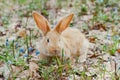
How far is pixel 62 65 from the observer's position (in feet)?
16.9

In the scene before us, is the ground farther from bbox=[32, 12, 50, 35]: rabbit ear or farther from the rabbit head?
bbox=[32, 12, 50, 35]: rabbit ear

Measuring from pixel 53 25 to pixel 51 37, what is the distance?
6.52 feet

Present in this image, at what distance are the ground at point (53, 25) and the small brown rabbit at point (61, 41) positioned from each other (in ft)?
0.41

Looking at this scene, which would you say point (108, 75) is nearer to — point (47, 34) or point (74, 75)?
point (74, 75)

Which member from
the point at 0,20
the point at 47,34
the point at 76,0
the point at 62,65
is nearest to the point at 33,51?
the point at 47,34

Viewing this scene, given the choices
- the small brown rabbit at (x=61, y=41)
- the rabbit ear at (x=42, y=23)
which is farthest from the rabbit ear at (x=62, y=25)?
the rabbit ear at (x=42, y=23)

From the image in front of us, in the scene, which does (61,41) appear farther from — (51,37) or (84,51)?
(84,51)

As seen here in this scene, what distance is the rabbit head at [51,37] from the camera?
560 centimetres

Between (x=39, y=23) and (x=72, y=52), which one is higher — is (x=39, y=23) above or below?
above

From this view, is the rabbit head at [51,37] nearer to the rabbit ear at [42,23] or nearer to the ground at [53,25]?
the rabbit ear at [42,23]

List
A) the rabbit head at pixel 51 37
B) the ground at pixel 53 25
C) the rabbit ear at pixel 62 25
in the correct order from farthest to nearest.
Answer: the rabbit ear at pixel 62 25
the rabbit head at pixel 51 37
the ground at pixel 53 25

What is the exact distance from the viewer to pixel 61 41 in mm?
5836

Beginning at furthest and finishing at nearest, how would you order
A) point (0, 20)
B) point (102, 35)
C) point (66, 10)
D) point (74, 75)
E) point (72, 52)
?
point (66, 10) < point (0, 20) < point (102, 35) < point (72, 52) < point (74, 75)

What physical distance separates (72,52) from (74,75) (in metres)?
1.09
